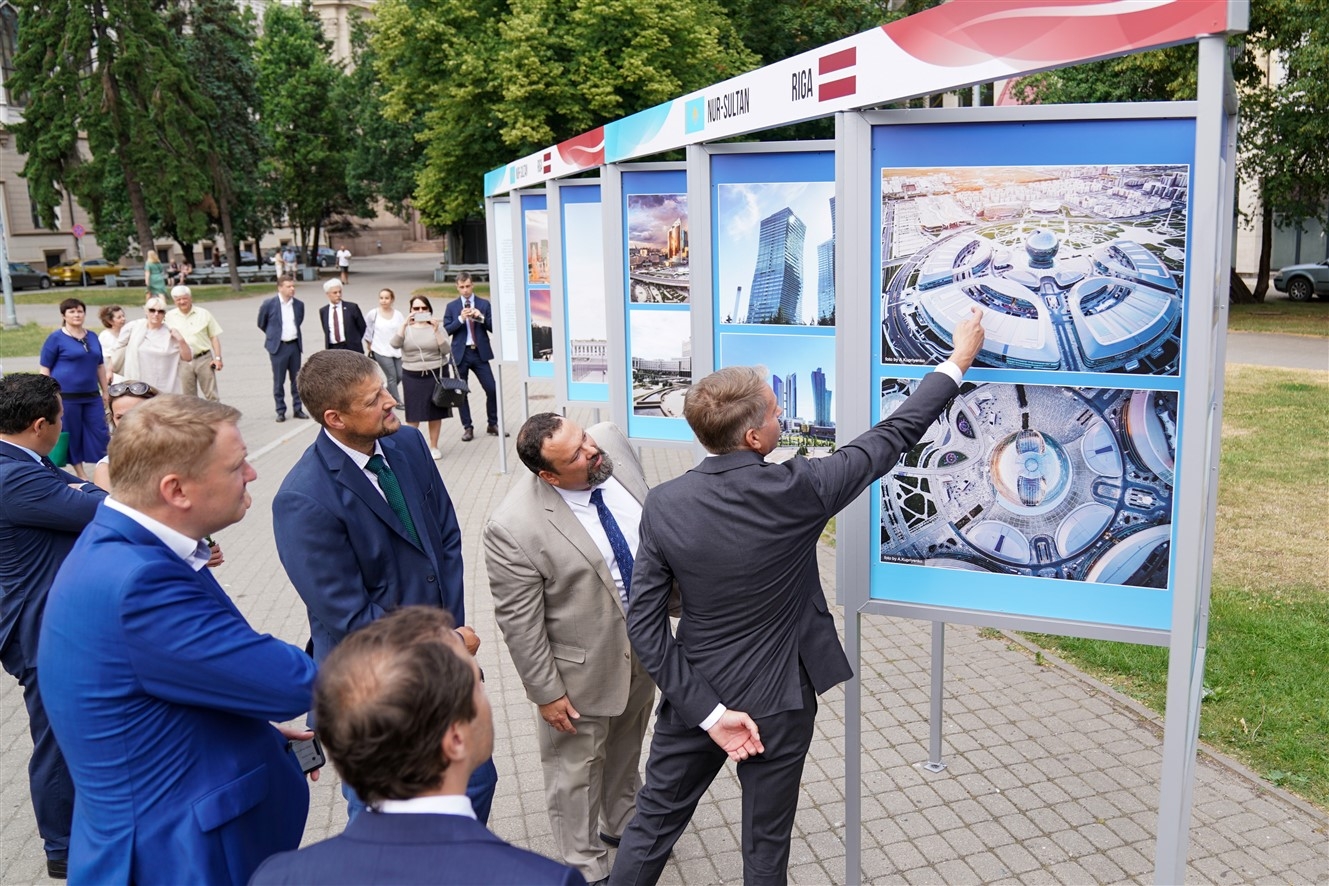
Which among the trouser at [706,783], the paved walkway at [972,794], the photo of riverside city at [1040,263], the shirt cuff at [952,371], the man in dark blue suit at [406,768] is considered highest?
the photo of riverside city at [1040,263]

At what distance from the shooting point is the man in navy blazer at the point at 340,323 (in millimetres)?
14180

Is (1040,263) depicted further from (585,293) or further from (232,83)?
(232,83)

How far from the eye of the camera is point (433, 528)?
12.2 ft

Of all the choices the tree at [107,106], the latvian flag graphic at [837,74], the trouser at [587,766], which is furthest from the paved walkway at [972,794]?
the tree at [107,106]

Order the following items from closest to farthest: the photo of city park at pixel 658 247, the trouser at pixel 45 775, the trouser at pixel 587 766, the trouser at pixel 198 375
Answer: the trouser at pixel 587 766, the trouser at pixel 45 775, the photo of city park at pixel 658 247, the trouser at pixel 198 375

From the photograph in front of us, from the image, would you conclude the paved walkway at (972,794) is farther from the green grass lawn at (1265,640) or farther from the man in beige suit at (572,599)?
the man in beige suit at (572,599)

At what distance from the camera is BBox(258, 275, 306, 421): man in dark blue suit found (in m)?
14.4

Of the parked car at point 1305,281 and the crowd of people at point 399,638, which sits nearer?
the crowd of people at point 399,638

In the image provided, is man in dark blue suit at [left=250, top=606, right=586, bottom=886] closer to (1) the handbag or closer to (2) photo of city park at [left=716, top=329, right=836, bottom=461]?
(2) photo of city park at [left=716, top=329, right=836, bottom=461]

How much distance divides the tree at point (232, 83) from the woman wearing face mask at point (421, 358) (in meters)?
36.5

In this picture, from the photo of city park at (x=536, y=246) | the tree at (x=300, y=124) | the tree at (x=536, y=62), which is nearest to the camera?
the photo of city park at (x=536, y=246)

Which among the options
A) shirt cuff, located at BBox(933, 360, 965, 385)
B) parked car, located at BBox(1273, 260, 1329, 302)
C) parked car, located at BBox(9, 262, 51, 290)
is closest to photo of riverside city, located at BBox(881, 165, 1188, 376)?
shirt cuff, located at BBox(933, 360, 965, 385)

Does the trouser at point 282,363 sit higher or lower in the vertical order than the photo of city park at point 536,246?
lower

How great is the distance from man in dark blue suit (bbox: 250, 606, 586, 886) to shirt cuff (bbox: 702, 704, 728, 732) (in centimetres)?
148
